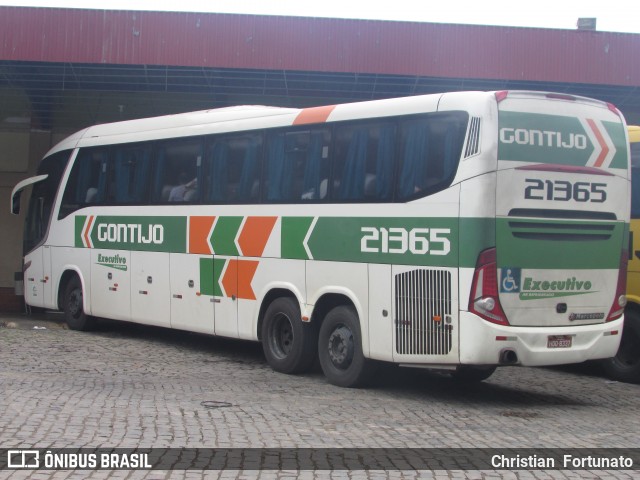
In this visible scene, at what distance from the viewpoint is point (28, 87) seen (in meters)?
21.7

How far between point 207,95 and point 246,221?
941 cm

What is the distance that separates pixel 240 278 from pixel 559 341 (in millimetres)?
4736

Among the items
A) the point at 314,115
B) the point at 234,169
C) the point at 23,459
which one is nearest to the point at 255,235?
the point at 234,169

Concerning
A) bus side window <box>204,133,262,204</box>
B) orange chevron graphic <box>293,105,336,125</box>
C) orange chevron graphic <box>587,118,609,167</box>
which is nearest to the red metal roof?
bus side window <box>204,133,262,204</box>

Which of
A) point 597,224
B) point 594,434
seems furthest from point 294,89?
point 594,434

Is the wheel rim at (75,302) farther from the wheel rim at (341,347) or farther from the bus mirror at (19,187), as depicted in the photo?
the wheel rim at (341,347)

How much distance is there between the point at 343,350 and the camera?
1244 cm

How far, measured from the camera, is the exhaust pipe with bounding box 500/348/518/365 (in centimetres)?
1077

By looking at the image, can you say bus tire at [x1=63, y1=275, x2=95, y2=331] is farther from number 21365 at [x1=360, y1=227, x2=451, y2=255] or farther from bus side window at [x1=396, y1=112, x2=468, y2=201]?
bus side window at [x1=396, y1=112, x2=468, y2=201]

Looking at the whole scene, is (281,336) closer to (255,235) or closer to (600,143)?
(255,235)

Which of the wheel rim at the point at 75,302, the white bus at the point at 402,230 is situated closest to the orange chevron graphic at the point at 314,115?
the white bus at the point at 402,230

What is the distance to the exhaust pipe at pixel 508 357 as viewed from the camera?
35.3ft

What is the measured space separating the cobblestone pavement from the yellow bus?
0.28 metres

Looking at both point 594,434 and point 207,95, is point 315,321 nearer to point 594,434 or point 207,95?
point 594,434
